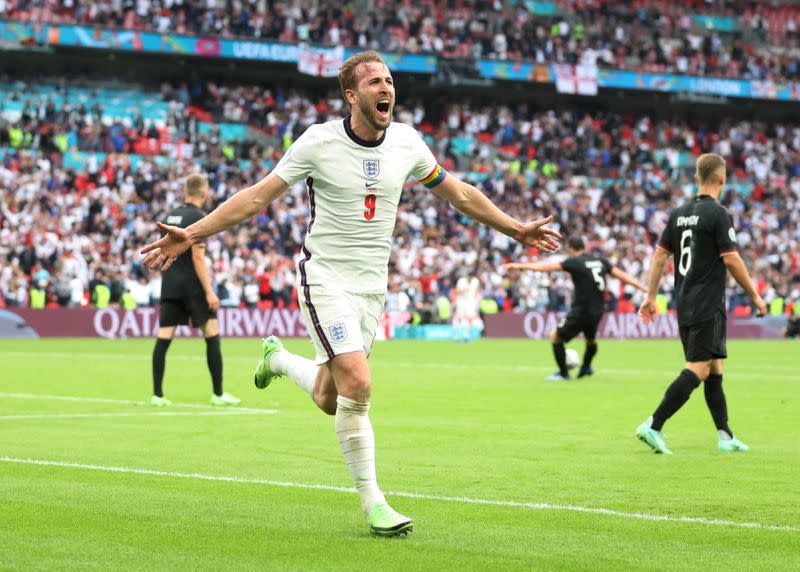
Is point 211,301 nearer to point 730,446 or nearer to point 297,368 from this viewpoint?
point 730,446

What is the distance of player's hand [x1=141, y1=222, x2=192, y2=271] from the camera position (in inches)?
273

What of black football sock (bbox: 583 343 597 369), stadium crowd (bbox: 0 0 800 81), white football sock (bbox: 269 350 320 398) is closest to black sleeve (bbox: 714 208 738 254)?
white football sock (bbox: 269 350 320 398)

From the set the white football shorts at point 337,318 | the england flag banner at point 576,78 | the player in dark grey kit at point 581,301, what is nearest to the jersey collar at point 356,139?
the white football shorts at point 337,318

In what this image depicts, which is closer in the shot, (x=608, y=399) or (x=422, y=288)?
(x=608, y=399)

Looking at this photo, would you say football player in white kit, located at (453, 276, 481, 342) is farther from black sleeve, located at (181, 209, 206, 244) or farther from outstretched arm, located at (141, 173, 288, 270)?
outstretched arm, located at (141, 173, 288, 270)

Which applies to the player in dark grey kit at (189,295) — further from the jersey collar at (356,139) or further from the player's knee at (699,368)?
the jersey collar at (356,139)

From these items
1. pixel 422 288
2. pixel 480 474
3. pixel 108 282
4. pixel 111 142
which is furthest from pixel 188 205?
pixel 111 142

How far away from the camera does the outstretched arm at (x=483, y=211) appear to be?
772 cm

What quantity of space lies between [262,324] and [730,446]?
2831 cm

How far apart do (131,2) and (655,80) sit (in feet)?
74.9

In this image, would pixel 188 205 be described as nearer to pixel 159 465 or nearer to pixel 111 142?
pixel 159 465

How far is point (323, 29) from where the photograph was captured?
2041 inches

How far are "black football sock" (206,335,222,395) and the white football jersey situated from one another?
773 centimetres

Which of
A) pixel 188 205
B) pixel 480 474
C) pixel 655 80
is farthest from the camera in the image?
pixel 655 80
